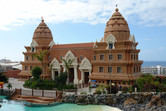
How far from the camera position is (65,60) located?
122ft

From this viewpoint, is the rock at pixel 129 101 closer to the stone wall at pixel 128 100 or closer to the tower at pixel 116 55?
the stone wall at pixel 128 100

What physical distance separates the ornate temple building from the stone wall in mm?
5649

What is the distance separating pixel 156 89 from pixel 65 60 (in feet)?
57.4

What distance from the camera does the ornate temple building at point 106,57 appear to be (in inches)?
1259

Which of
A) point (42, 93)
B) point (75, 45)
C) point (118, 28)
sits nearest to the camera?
point (42, 93)

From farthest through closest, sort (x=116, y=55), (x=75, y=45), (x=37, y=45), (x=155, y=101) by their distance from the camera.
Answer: (x=37, y=45) → (x=75, y=45) → (x=116, y=55) → (x=155, y=101)

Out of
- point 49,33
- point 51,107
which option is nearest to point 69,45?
point 49,33

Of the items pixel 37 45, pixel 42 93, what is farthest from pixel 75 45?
pixel 42 93

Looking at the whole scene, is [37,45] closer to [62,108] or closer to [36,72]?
[36,72]

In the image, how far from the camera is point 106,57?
Answer: 1320 inches

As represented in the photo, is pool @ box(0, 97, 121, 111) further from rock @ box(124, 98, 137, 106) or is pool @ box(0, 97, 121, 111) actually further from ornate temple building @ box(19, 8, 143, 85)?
ornate temple building @ box(19, 8, 143, 85)

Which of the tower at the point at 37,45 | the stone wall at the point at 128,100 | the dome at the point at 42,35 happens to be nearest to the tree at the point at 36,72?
the tower at the point at 37,45

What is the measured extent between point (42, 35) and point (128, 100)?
24.1 m

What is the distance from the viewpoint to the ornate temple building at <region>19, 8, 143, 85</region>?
3197 centimetres
